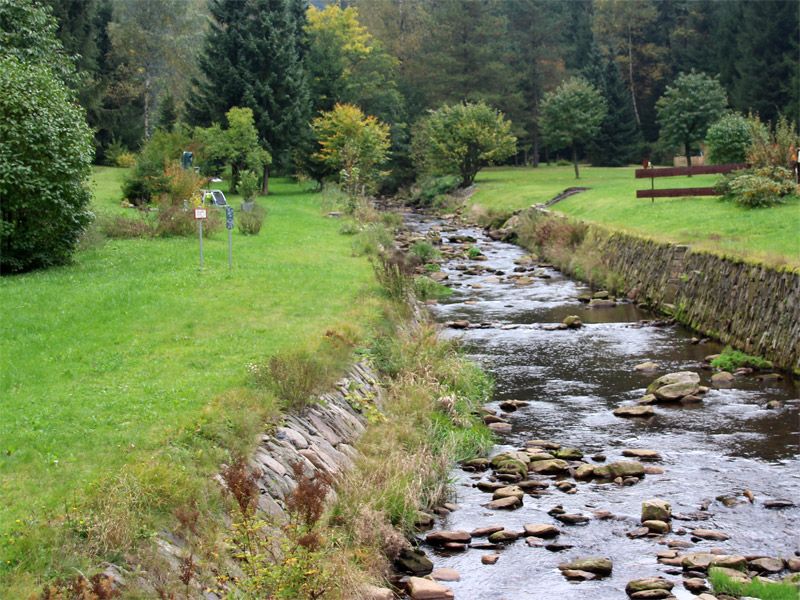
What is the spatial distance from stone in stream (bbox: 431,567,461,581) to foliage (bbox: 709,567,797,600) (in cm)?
263

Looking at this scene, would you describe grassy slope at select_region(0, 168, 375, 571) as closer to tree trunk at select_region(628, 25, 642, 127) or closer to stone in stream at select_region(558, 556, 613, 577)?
stone in stream at select_region(558, 556, 613, 577)

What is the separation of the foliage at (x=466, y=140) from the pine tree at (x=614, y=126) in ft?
36.5

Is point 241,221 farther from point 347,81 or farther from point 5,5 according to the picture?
point 347,81

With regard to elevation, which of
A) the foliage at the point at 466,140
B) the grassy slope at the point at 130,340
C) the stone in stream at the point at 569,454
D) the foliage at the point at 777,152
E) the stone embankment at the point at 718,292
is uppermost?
the foliage at the point at 466,140

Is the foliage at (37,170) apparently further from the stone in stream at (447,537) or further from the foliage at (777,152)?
the foliage at (777,152)

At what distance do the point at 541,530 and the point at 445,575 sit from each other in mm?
1603

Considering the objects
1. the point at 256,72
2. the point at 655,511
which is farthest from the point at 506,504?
the point at 256,72

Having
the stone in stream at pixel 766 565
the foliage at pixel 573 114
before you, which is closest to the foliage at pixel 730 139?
the foliage at pixel 573 114

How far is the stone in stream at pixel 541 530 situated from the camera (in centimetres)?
1080

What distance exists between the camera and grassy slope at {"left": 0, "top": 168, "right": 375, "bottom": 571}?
9.01m

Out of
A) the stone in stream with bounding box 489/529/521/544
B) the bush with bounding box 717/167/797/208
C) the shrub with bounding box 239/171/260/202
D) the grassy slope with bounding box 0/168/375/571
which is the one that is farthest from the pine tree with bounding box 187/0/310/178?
the stone in stream with bounding box 489/529/521/544

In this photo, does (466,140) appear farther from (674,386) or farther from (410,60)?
(674,386)

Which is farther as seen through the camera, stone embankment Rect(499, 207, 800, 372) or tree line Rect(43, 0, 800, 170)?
tree line Rect(43, 0, 800, 170)

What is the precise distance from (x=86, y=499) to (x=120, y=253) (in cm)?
1633
